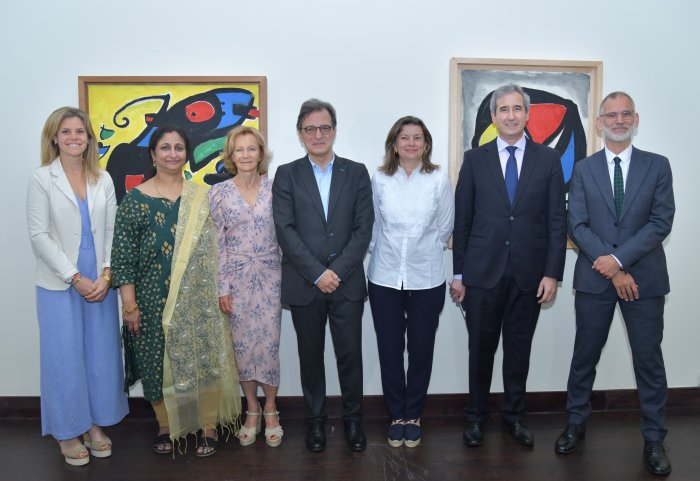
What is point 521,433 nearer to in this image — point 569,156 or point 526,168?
point 526,168

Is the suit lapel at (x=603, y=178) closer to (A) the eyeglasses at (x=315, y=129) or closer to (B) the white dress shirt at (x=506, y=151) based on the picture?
(B) the white dress shirt at (x=506, y=151)

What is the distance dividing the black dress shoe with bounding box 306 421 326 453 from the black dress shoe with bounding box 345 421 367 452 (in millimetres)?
127

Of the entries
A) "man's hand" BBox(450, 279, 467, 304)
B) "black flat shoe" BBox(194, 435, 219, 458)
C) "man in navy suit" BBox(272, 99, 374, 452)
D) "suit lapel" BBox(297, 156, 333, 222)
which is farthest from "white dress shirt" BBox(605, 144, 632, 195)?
"black flat shoe" BBox(194, 435, 219, 458)

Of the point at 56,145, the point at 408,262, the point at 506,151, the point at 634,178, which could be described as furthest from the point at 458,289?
the point at 56,145

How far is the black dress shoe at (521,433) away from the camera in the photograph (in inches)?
106

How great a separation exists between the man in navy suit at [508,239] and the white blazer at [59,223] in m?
1.79

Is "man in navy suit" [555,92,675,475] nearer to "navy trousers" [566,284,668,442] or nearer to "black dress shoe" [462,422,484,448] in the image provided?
"navy trousers" [566,284,668,442]

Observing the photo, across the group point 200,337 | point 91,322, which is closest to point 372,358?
point 200,337

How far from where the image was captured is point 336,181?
258 centimetres

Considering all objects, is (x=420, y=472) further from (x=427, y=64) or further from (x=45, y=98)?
(x=45, y=98)

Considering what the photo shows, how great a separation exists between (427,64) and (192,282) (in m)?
1.82

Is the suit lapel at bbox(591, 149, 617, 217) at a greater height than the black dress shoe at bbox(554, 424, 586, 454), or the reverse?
the suit lapel at bbox(591, 149, 617, 217)

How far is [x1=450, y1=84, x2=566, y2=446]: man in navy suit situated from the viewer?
255 cm

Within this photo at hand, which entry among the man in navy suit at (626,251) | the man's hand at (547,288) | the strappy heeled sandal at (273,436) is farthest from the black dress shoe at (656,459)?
the strappy heeled sandal at (273,436)
